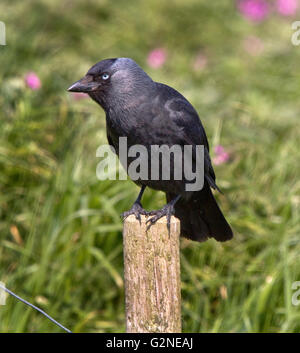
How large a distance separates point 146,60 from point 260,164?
2304 millimetres

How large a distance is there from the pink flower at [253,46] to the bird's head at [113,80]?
3.97 metres

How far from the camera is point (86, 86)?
283 centimetres

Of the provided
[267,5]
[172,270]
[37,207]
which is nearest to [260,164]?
[37,207]

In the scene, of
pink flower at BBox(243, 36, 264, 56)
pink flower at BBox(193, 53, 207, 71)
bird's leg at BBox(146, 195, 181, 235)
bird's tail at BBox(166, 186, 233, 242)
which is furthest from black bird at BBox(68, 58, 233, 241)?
pink flower at BBox(243, 36, 264, 56)

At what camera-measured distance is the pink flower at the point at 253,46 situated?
657cm

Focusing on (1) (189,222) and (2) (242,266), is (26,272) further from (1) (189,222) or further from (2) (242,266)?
(2) (242,266)

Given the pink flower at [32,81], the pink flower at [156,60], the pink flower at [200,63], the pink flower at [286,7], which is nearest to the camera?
the pink flower at [32,81]

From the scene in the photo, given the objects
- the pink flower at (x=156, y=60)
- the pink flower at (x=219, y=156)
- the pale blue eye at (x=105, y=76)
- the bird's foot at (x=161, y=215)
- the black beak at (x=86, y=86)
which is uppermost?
the pink flower at (x=156, y=60)

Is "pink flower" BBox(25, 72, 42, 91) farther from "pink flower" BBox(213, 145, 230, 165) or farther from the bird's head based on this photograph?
the bird's head

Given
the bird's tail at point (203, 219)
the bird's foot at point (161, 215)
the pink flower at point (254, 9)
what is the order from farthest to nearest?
1. the pink flower at point (254, 9)
2. the bird's tail at point (203, 219)
3. the bird's foot at point (161, 215)

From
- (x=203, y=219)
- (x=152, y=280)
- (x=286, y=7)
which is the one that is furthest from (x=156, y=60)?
(x=152, y=280)

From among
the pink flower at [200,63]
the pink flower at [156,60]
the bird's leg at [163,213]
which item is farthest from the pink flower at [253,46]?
the bird's leg at [163,213]

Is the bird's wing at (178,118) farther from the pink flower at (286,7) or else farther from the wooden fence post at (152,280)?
the pink flower at (286,7)

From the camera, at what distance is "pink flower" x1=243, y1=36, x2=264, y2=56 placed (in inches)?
259
